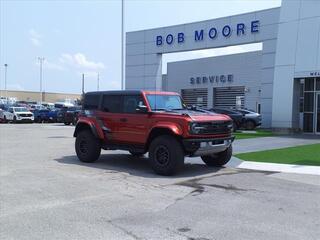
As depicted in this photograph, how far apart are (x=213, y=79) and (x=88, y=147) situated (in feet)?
104

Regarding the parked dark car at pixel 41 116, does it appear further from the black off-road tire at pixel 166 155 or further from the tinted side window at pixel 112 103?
the black off-road tire at pixel 166 155

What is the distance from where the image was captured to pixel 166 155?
37.1 ft

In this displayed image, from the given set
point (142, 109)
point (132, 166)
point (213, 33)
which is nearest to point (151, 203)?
point (142, 109)

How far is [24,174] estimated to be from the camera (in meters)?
11.1

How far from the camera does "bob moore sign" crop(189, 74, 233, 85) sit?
42.8 metres

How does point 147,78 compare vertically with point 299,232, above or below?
above

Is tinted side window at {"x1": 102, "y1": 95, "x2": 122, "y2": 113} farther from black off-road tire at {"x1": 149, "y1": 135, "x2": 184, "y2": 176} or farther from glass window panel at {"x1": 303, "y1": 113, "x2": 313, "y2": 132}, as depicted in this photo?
glass window panel at {"x1": 303, "y1": 113, "x2": 313, "y2": 132}

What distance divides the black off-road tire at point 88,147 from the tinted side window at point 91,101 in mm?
764

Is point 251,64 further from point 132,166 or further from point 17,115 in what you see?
point 132,166

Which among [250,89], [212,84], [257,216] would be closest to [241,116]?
[250,89]

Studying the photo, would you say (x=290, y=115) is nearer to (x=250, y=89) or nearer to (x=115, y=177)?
(x=250, y=89)

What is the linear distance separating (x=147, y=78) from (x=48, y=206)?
34344mm

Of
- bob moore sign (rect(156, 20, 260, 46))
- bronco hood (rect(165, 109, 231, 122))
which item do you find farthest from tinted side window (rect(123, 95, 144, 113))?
bob moore sign (rect(156, 20, 260, 46))

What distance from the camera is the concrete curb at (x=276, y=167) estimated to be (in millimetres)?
11961
